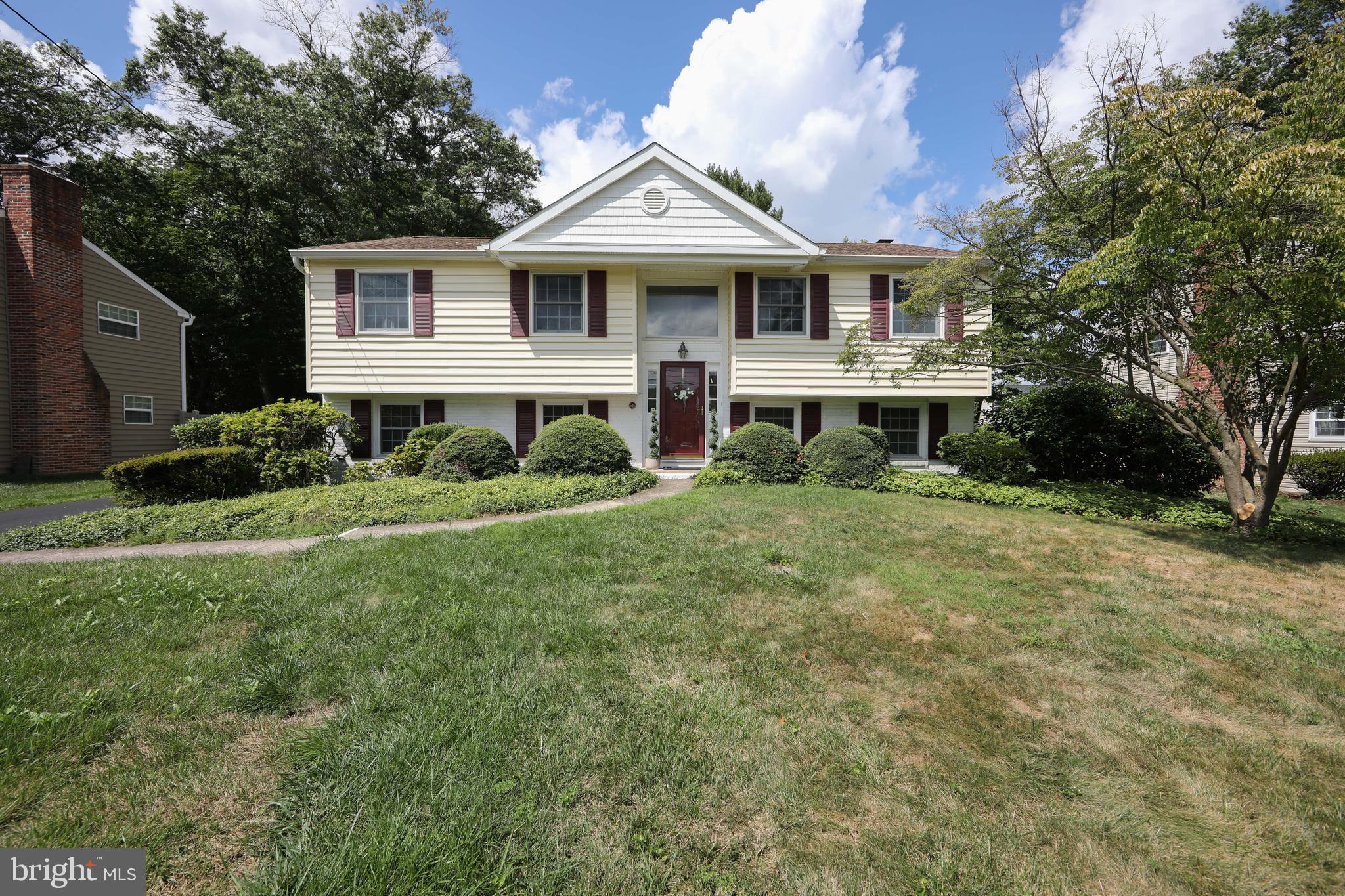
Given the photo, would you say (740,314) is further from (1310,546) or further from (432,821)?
(432,821)

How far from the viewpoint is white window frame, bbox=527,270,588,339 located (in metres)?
11.9

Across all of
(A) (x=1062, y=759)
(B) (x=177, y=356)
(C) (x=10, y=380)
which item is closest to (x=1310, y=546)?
(A) (x=1062, y=759)

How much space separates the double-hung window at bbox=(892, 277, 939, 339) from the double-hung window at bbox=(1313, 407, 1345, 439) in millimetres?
12329

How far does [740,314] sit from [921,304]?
160 inches

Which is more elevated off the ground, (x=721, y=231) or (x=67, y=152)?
(x=67, y=152)

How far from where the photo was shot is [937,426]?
12.7 metres

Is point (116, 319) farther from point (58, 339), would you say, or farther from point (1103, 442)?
point (1103, 442)

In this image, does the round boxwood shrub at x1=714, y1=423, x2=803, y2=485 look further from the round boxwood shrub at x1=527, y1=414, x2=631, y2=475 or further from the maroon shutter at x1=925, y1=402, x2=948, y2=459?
the maroon shutter at x1=925, y1=402, x2=948, y2=459

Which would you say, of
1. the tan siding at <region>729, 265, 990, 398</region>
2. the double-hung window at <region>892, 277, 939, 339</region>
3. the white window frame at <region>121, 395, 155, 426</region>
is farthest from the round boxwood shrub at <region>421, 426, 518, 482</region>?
the white window frame at <region>121, 395, 155, 426</region>

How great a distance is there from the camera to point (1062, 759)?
2322mm

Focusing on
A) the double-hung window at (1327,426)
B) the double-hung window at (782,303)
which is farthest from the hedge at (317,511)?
the double-hung window at (1327,426)

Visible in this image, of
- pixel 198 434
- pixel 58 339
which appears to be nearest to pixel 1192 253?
pixel 198 434

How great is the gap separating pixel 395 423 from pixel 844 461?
10532 mm
